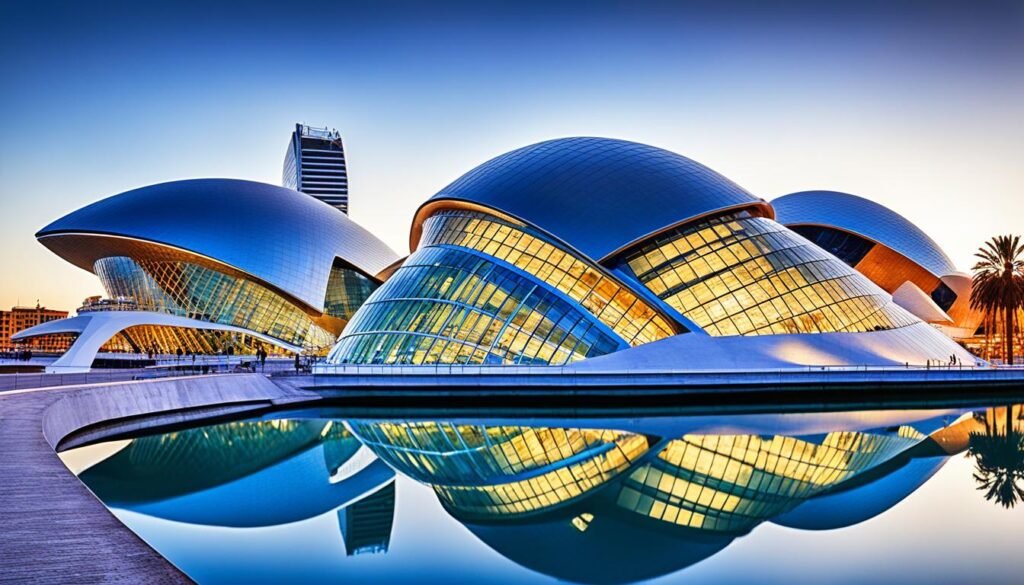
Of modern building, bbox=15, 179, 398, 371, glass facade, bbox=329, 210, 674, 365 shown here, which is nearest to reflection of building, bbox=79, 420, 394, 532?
glass facade, bbox=329, 210, 674, 365

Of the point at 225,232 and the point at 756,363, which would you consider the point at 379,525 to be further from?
the point at 225,232

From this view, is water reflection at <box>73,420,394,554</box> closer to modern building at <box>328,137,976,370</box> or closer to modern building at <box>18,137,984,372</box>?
modern building at <box>328,137,976,370</box>

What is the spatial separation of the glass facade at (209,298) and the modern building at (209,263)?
0.08 metres

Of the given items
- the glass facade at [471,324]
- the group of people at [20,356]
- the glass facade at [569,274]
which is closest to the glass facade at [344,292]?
the group of people at [20,356]

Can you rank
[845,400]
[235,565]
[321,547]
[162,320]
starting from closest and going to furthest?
1. [235,565]
2. [321,547]
3. [845,400]
4. [162,320]

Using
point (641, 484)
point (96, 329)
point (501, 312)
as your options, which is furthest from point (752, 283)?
point (96, 329)

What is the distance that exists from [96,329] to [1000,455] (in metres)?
51.3

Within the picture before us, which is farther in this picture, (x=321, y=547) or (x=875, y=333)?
Result: (x=875, y=333)

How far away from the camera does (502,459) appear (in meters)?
18.1

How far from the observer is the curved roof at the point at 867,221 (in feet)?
227

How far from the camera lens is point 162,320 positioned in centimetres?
5841

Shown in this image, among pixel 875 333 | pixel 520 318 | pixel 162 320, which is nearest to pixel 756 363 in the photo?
pixel 875 333

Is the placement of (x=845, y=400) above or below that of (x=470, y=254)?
below

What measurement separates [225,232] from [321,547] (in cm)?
5556
